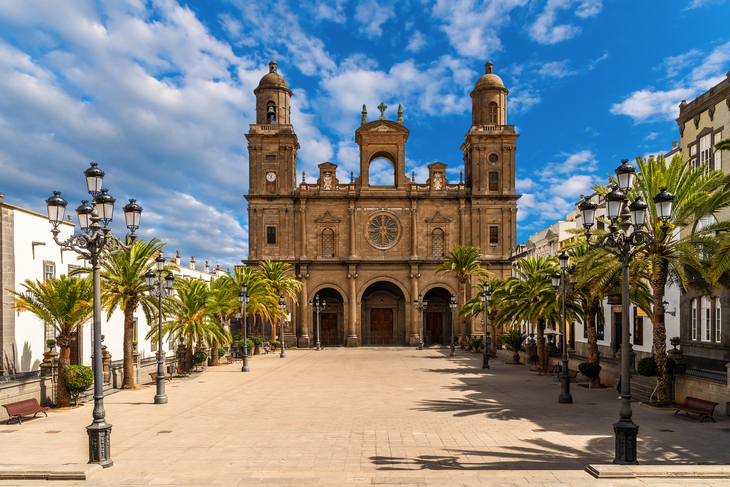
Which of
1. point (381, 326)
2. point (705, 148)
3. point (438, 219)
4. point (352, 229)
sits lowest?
point (381, 326)

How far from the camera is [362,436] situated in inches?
527

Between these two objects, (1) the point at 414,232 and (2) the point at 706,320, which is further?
(1) the point at 414,232

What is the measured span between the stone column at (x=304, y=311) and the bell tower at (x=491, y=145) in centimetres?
1892

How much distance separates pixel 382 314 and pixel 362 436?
135 ft

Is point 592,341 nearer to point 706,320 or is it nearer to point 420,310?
point 706,320

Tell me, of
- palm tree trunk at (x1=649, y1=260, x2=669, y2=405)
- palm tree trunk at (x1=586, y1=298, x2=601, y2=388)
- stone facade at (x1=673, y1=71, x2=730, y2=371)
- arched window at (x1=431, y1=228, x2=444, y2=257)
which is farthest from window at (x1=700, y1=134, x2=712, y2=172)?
arched window at (x1=431, y1=228, x2=444, y2=257)

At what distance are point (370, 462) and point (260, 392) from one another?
11.3 m

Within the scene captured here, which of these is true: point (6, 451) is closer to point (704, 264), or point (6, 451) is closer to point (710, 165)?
point (704, 264)

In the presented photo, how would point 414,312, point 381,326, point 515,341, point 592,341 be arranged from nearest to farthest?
point 592,341, point 515,341, point 414,312, point 381,326

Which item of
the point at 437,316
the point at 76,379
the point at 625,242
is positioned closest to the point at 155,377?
the point at 76,379

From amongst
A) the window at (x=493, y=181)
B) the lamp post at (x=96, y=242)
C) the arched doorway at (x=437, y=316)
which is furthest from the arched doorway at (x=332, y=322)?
the lamp post at (x=96, y=242)

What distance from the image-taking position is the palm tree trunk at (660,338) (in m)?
17.6

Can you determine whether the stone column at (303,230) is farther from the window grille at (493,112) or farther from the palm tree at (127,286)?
the palm tree at (127,286)

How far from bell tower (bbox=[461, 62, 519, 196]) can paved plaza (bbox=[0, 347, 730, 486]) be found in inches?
1253
